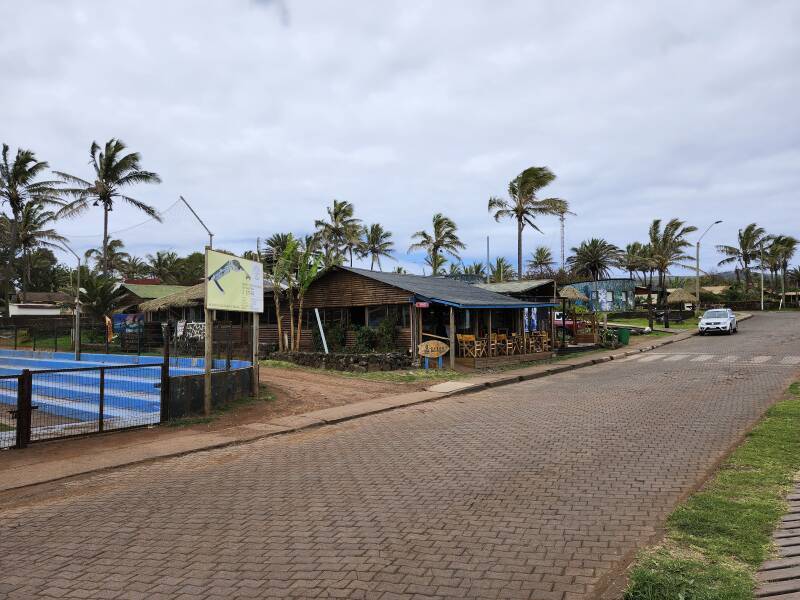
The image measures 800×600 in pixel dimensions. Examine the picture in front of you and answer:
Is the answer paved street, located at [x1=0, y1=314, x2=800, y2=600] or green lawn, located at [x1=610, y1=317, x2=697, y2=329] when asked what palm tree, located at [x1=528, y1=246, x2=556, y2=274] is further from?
paved street, located at [x1=0, y1=314, x2=800, y2=600]

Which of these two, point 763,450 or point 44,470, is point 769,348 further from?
point 44,470

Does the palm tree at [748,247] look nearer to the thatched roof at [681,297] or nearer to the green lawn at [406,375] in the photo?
the thatched roof at [681,297]

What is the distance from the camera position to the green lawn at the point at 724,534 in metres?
3.81

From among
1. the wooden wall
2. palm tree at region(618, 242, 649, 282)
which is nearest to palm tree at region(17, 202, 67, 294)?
the wooden wall

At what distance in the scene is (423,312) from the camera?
2431 cm

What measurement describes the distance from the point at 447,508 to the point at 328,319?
20.8 metres

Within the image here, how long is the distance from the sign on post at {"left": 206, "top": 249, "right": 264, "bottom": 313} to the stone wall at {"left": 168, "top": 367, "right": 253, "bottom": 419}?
5.21ft

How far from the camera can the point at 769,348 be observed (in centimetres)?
2572

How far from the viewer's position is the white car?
1420 inches

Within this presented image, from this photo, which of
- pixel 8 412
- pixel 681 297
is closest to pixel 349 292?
pixel 8 412

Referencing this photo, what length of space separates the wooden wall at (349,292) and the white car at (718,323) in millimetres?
24001

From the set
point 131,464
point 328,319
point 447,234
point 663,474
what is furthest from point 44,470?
point 447,234

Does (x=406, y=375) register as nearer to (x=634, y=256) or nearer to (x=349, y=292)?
(x=349, y=292)

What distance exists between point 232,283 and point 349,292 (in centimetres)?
1194
